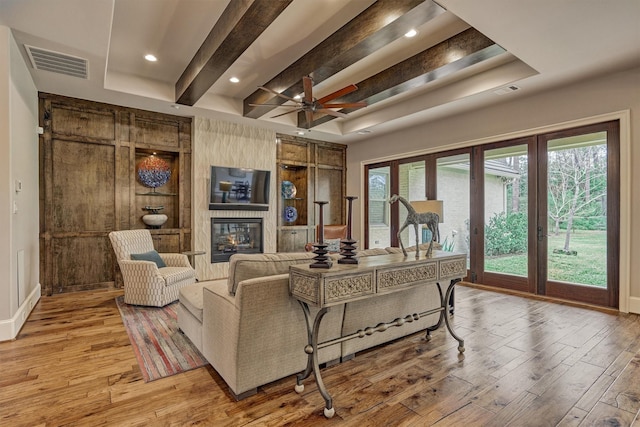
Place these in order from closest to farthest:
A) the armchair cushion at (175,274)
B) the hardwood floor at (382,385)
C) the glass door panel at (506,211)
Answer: the hardwood floor at (382,385) → the armchair cushion at (175,274) → the glass door panel at (506,211)

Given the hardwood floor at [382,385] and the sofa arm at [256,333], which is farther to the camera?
the sofa arm at [256,333]

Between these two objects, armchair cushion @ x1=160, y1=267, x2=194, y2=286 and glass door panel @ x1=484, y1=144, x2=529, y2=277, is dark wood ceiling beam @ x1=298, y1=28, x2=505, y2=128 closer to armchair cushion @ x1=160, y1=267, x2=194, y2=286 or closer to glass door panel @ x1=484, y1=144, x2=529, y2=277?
glass door panel @ x1=484, y1=144, x2=529, y2=277

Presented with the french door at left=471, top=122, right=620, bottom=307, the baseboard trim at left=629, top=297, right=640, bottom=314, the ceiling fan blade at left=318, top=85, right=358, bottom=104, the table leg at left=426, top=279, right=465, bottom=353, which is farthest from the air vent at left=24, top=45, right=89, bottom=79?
the baseboard trim at left=629, top=297, right=640, bottom=314

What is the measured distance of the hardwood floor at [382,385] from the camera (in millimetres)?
1865

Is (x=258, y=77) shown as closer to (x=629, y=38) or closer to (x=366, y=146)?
(x=366, y=146)

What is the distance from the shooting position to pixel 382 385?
2.21m

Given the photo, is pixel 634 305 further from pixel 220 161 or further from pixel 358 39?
pixel 220 161

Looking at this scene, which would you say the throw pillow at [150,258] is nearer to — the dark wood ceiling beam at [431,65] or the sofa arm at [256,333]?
the sofa arm at [256,333]

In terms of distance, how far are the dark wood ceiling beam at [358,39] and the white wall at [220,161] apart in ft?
5.94

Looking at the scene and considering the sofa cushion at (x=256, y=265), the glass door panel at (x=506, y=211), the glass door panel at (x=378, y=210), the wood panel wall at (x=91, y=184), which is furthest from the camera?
the glass door panel at (x=378, y=210)

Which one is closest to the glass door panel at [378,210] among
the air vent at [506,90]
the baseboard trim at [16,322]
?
the air vent at [506,90]

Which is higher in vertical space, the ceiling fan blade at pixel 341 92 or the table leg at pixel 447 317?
the ceiling fan blade at pixel 341 92

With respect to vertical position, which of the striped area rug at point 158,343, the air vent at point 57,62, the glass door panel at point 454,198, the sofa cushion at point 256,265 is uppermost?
the air vent at point 57,62

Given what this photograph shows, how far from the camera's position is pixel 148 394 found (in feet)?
6.82
